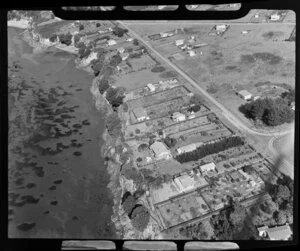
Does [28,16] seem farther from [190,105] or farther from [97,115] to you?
[97,115]

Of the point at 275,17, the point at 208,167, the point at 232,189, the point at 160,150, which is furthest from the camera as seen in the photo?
the point at 160,150

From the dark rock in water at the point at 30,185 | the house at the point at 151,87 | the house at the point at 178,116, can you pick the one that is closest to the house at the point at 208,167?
the house at the point at 178,116

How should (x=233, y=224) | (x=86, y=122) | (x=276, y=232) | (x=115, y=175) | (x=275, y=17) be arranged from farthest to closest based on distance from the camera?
1. (x=86, y=122)
2. (x=115, y=175)
3. (x=233, y=224)
4. (x=276, y=232)
5. (x=275, y=17)

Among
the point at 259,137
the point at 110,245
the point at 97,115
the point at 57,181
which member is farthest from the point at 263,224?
the point at 97,115

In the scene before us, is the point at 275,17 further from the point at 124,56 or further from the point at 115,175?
the point at 115,175

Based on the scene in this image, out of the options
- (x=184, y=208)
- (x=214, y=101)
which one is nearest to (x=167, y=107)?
(x=214, y=101)

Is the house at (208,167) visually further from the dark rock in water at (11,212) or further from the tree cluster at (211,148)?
the dark rock in water at (11,212)

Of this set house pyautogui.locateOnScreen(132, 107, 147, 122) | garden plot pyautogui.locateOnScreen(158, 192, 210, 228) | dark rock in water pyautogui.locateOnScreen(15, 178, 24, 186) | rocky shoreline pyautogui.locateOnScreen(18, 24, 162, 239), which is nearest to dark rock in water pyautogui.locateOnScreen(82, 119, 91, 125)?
rocky shoreline pyautogui.locateOnScreen(18, 24, 162, 239)
